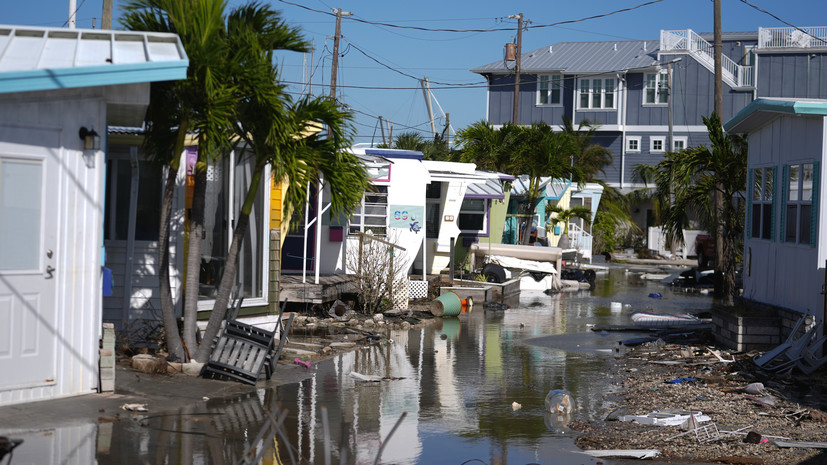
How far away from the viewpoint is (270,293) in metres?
13.0

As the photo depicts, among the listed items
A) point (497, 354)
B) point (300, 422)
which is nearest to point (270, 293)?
point (497, 354)

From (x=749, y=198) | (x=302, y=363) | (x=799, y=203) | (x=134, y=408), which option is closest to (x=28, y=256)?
(x=134, y=408)

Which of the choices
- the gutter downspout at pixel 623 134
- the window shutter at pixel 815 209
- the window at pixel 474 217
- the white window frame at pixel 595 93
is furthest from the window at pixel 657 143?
the window shutter at pixel 815 209

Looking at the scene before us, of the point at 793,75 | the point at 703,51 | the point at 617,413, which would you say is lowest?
the point at 617,413

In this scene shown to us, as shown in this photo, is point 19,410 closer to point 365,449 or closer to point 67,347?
point 67,347

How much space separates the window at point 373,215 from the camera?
19766 millimetres

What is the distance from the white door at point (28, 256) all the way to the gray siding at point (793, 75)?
45.7 metres

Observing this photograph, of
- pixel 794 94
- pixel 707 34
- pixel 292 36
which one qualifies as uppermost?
pixel 707 34

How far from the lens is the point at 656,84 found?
161 feet

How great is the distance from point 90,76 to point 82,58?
0.46 metres

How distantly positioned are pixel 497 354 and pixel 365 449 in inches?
251

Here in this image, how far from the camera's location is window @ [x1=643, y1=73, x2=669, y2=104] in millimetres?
48969

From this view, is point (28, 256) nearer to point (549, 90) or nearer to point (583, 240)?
point (583, 240)

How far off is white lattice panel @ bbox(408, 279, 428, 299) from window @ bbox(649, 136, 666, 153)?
105 feet
